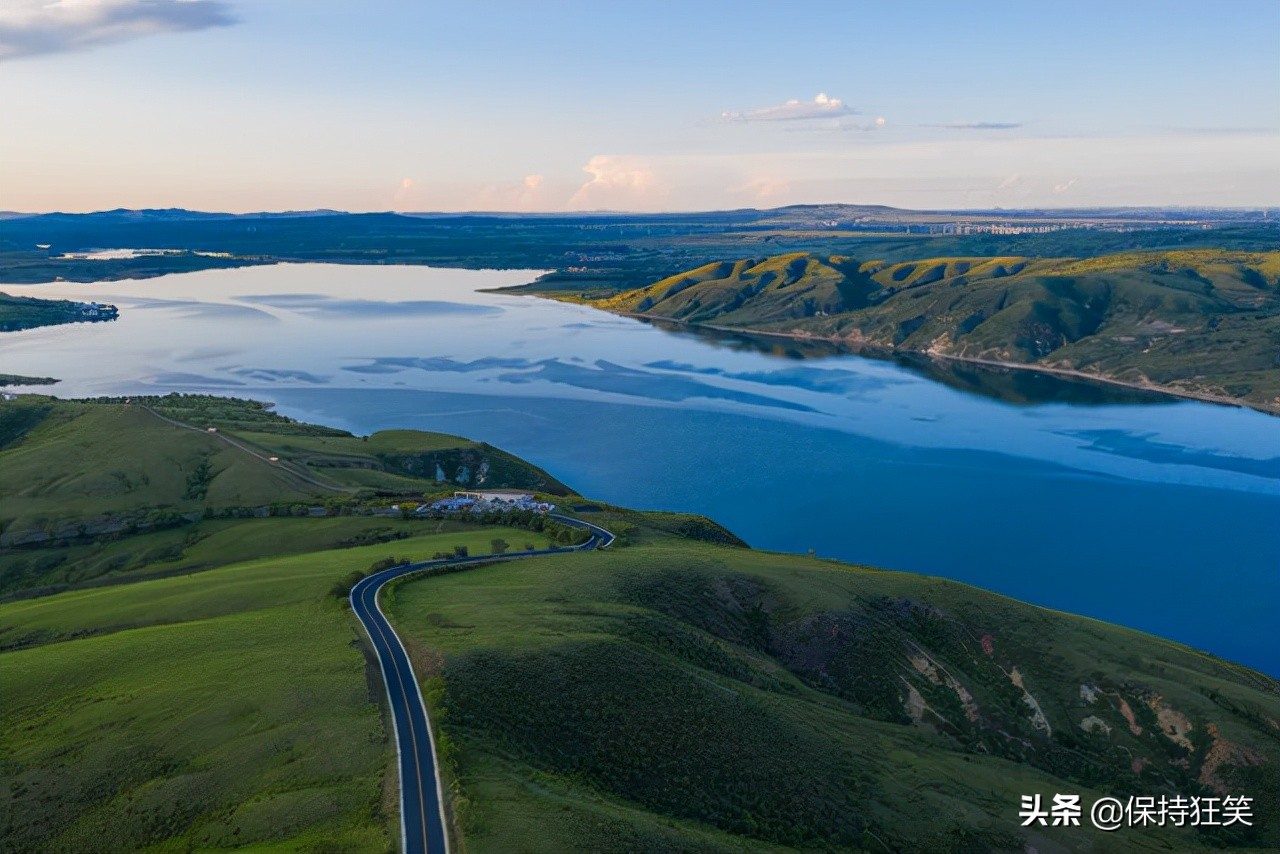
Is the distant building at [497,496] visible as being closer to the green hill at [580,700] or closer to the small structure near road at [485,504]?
the small structure near road at [485,504]

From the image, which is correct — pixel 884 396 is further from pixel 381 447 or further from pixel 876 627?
pixel 876 627

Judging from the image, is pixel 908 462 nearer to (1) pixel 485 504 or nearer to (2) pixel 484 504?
(1) pixel 485 504

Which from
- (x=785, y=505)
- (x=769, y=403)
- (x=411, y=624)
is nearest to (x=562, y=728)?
(x=411, y=624)

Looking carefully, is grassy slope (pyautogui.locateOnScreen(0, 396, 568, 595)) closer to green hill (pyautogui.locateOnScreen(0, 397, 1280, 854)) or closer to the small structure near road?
green hill (pyautogui.locateOnScreen(0, 397, 1280, 854))

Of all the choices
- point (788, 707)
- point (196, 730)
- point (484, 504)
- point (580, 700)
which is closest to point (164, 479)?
point (484, 504)

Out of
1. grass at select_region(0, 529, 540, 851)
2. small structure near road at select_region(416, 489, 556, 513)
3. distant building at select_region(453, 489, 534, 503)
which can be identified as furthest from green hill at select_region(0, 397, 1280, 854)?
distant building at select_region(453, 489, 534, 503)

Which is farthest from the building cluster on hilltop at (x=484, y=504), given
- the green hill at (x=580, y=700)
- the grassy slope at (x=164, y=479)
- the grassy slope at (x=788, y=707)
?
the grassy slope at (x=788, y=707)
